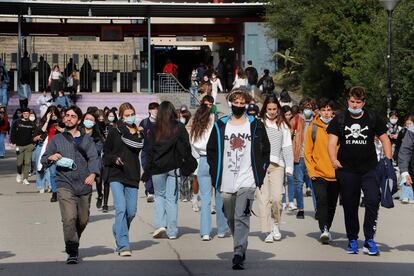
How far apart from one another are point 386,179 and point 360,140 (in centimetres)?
57

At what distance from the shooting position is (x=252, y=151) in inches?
443

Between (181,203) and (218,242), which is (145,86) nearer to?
(181,203)

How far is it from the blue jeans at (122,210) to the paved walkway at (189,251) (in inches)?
8.2

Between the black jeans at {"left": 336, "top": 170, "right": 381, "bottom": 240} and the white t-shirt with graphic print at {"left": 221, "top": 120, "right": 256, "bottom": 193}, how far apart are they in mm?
1500

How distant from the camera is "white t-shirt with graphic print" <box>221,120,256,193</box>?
1120 cm

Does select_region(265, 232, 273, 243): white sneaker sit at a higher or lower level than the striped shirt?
lower

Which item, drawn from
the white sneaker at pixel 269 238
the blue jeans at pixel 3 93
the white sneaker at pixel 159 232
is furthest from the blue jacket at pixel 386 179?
the blue jeans at pixel 3 93

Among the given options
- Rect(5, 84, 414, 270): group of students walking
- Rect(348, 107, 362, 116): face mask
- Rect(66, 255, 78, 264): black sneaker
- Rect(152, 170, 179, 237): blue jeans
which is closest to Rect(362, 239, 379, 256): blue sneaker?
Rect(5, 84, 414, 270): group of students walking

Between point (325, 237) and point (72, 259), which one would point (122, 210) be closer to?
point (72, 259)

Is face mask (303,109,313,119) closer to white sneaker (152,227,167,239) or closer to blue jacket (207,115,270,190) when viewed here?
white sneaker (152,227,167,239)

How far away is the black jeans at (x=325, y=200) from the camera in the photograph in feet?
43.7

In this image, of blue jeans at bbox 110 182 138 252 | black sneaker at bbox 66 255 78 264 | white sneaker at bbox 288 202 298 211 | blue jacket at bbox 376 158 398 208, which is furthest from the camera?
white sneaker at bbox 288 202 298 211

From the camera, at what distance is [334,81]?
4334 cm

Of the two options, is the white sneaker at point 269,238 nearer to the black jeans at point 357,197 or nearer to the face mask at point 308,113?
the black jeans at point 357,197
